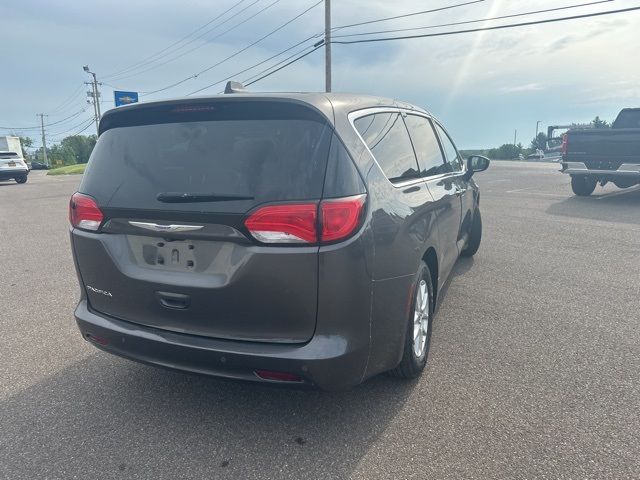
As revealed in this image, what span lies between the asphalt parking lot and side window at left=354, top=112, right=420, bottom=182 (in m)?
1.34

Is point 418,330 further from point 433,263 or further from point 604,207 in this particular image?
point 604,207

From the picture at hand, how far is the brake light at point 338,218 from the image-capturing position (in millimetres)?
2123

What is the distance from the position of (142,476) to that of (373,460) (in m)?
1.10

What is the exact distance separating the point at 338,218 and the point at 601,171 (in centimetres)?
1098

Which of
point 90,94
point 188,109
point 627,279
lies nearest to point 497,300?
point 627,279

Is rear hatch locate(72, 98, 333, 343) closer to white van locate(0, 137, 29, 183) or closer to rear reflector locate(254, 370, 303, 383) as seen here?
rear reflector locate(254, 370, 303, 383)

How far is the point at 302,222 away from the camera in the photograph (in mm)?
2121

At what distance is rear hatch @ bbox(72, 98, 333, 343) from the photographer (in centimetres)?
217

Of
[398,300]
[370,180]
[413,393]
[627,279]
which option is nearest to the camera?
[370,180]

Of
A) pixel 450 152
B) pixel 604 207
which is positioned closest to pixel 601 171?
pixel 604 207

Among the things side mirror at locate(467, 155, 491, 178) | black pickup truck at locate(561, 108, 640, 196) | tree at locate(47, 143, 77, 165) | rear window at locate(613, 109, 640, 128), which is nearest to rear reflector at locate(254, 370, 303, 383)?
side mirror at locate(467, 155, 491, 178)

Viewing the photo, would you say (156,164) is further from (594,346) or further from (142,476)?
(594,346)

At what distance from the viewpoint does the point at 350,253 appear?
2156 mm

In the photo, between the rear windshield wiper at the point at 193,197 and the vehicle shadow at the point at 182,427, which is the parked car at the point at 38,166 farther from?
the rear windshield wiper at the point at 193,197
